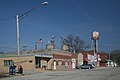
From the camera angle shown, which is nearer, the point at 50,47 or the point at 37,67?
the point at 37,67

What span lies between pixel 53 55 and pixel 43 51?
8.84ft

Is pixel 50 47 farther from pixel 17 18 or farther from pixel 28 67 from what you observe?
pixel 17 18

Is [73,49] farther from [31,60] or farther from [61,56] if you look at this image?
[31,60]

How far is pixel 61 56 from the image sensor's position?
68.5 meters

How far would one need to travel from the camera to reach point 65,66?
70.6m

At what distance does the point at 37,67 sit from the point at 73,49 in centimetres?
6563

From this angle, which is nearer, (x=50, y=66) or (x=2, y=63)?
(x=2, y=63)

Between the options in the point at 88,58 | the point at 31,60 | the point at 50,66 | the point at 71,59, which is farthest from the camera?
the point at 88,58

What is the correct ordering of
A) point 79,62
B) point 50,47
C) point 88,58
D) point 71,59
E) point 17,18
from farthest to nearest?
point 88,58 < point 79,62 < point 71,59 < point 50,47 < point 17,18

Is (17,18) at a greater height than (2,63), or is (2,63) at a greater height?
(17,18)

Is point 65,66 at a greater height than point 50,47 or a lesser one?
lesser

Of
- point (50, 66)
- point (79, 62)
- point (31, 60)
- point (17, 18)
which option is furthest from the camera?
point (79, 62)

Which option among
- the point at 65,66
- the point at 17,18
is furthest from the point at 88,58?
the point at 17,18

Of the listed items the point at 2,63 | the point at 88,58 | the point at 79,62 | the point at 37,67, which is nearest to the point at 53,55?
the point at 37,67
